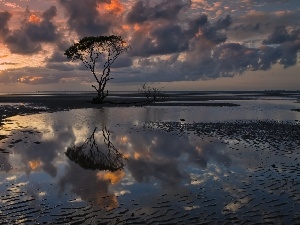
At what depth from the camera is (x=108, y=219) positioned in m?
9.45

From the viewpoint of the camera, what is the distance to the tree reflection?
16281 millimetres

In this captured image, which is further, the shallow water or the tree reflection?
the tree reflection

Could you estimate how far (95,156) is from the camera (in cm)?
1867

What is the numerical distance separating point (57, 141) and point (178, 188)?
13.3 m

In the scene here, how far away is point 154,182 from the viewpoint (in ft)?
44.1

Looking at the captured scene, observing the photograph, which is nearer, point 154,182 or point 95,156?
point 154,182

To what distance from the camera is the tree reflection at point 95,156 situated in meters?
16.3

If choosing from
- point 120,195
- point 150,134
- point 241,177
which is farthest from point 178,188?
point 150,134

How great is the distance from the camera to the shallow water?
9.84m

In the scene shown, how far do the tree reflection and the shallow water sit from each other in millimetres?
134

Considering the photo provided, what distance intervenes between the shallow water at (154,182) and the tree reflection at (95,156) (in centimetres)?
13

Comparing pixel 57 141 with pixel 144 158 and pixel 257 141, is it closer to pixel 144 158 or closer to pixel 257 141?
pixel 144 158

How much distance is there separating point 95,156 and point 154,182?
6.14 m

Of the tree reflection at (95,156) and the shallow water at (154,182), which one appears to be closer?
the shallow water at (154,182)
